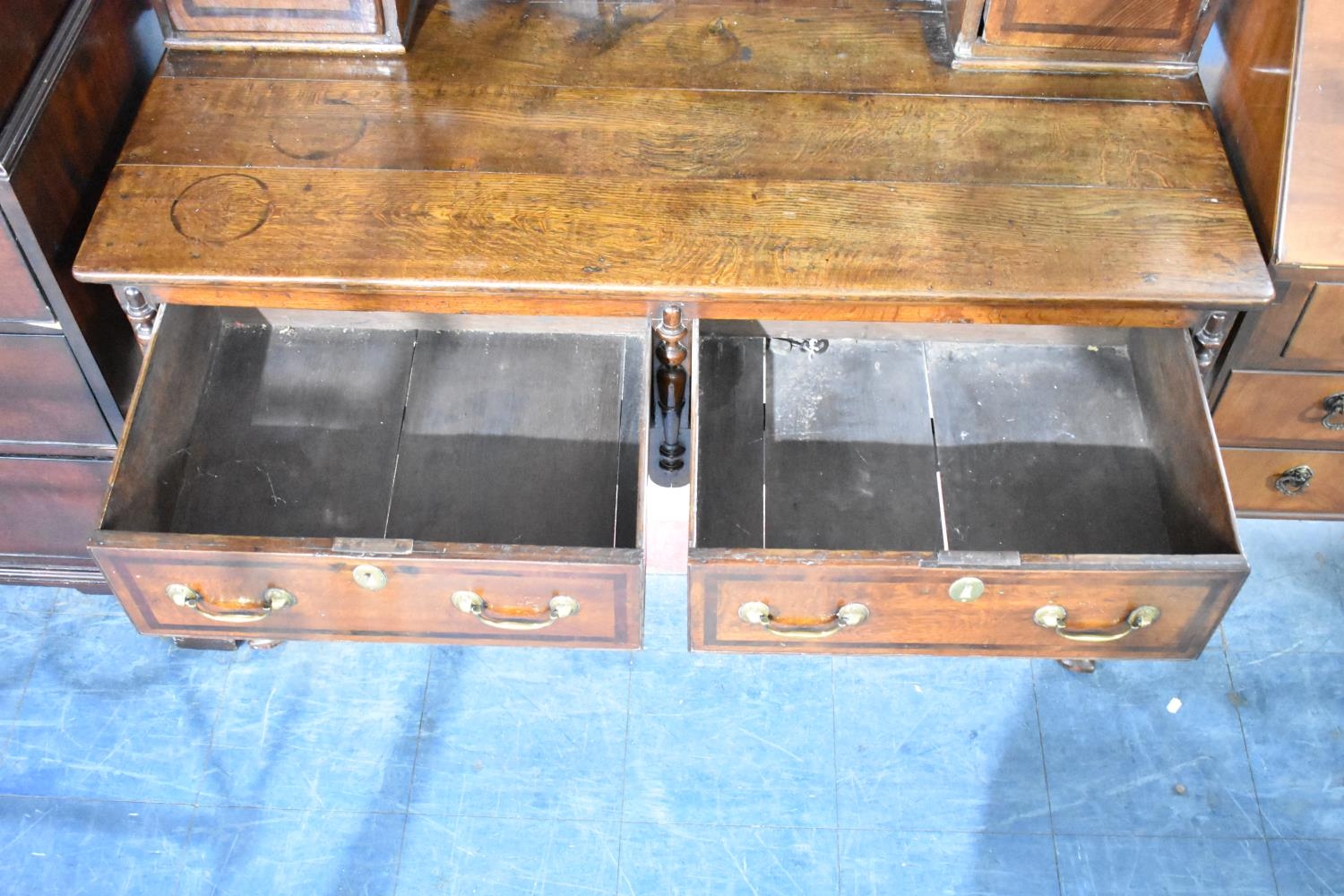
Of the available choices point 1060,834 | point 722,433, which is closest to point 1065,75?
point 722,433

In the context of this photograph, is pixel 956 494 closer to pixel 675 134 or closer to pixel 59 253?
pixel 675 134

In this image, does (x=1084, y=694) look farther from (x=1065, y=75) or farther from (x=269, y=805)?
(x=269, y=805)

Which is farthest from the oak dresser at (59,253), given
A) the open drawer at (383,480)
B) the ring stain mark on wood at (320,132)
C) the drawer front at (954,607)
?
the drawer front at (954,607)

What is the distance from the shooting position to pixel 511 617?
146cm

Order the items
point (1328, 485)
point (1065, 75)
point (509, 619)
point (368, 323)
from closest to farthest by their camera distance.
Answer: point (509, 619) < point (1065, 75) < point (368, 323) < point (1328, 485)

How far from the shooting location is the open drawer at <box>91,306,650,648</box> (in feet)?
4.59

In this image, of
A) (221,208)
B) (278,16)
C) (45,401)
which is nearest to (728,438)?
(221,208)

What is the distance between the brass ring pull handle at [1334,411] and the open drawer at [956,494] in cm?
26

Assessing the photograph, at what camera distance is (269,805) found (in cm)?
181

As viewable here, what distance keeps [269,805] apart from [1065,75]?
1506 millimetres

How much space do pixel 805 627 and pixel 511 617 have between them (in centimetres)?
34

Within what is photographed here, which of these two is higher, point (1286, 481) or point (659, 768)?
point (1286, 481)

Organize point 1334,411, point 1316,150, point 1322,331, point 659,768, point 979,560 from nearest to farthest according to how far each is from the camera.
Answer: point 979,560, point 1316,150, point 1322,331, point 1334,411, point 659,768

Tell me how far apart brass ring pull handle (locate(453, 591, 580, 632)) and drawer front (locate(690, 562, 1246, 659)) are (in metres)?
0.15
